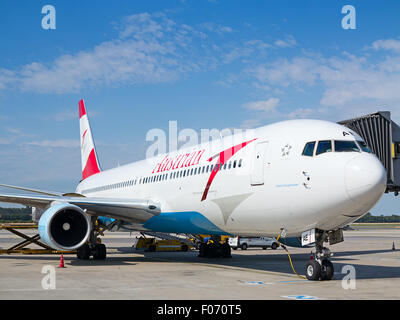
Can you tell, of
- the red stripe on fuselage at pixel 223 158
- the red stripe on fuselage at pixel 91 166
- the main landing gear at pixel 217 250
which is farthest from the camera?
the red stripe on fuselage at pixel 91 166

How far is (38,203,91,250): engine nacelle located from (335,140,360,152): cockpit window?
28.4 feet

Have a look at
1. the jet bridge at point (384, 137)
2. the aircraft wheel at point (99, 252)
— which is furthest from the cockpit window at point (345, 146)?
the aircraft wheel at point (99, 252)

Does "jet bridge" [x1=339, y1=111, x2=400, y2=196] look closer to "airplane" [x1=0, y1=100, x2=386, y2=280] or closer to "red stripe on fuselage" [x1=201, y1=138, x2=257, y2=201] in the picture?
"airplane" [x1=0, y1=100, x2=386, y2=280]

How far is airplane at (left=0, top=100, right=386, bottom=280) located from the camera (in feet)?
35.1

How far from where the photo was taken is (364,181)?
10.2 metres

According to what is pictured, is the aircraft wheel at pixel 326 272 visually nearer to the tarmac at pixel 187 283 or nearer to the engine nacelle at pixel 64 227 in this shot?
the tarmac at pixel 187 283

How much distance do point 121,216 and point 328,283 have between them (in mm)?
9554

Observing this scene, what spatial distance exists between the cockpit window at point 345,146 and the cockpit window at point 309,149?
0.56 m

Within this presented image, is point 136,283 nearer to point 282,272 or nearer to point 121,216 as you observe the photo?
point 282,272

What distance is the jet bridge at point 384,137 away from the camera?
16.2 m

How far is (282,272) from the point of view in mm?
14461

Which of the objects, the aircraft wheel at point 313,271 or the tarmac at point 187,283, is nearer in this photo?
the tarmac at point 187,283

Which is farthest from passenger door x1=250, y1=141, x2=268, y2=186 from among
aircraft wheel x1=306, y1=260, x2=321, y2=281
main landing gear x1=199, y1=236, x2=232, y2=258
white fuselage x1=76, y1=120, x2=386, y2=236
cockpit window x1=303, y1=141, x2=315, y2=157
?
main landing gear x1=199, y1=236, x2=232, y2=258
